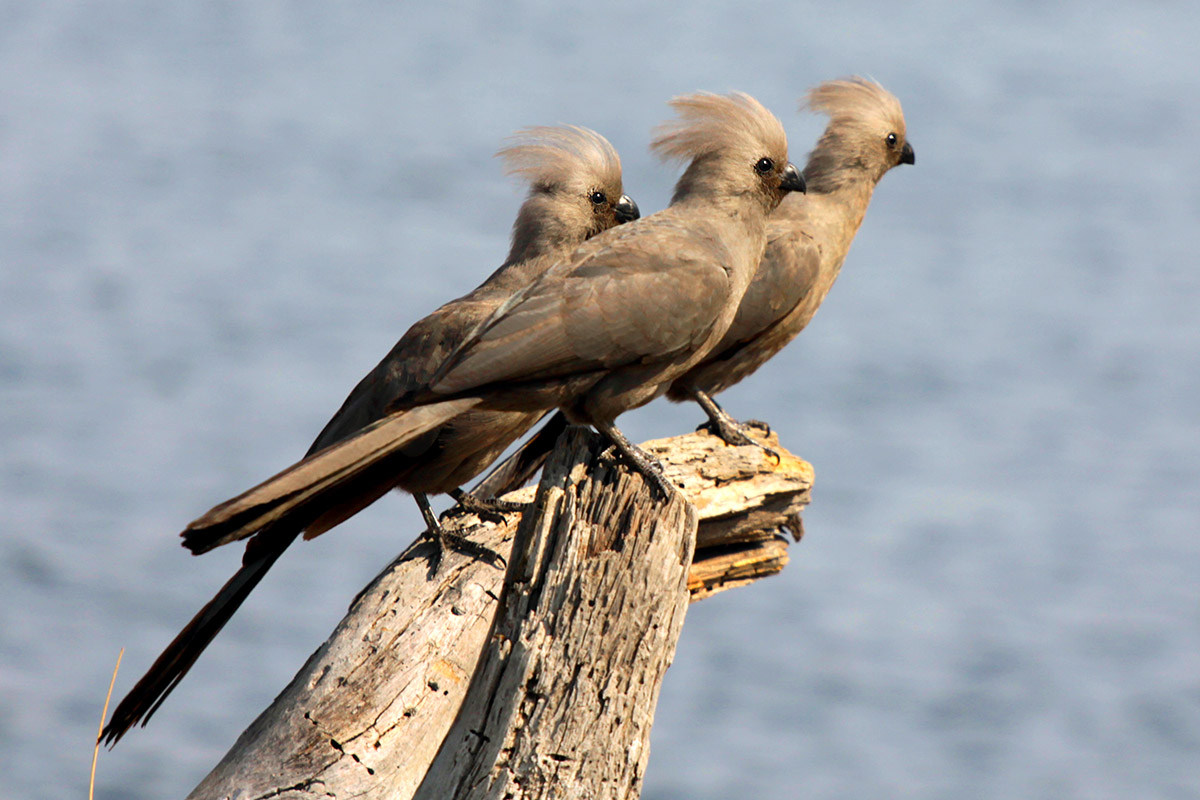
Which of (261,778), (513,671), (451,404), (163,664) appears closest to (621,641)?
(513,671)

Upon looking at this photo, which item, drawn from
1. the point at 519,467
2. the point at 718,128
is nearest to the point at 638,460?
the point at 718,128

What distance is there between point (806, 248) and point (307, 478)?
3969 mm

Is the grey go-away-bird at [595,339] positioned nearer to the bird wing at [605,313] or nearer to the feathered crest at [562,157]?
the bird wing at [605,313]

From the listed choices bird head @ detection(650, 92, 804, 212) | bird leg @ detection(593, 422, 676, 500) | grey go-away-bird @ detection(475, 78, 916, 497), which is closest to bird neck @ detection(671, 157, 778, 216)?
bird head @ detection(650, 92, 804, 212)

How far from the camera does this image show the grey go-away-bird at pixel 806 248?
265 inches

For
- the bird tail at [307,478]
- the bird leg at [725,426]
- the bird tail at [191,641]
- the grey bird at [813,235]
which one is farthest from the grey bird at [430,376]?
the bird leg at [725,426]

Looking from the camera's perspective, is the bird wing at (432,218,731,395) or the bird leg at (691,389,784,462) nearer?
the bird wing at (432,218,731,395)

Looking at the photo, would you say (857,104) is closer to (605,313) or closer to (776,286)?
(776,286)

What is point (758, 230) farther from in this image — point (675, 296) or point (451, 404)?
point (451, 404)

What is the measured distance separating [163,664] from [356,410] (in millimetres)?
1401

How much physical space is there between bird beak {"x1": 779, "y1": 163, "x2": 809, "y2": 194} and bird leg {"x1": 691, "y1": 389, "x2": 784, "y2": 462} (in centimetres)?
165

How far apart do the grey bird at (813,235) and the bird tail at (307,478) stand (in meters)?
2.69

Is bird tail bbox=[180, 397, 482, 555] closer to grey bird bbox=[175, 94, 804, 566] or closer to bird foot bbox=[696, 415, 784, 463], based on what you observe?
grey bird bbox=[175, 94, 804, 566]

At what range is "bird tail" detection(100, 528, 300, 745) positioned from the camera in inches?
185
